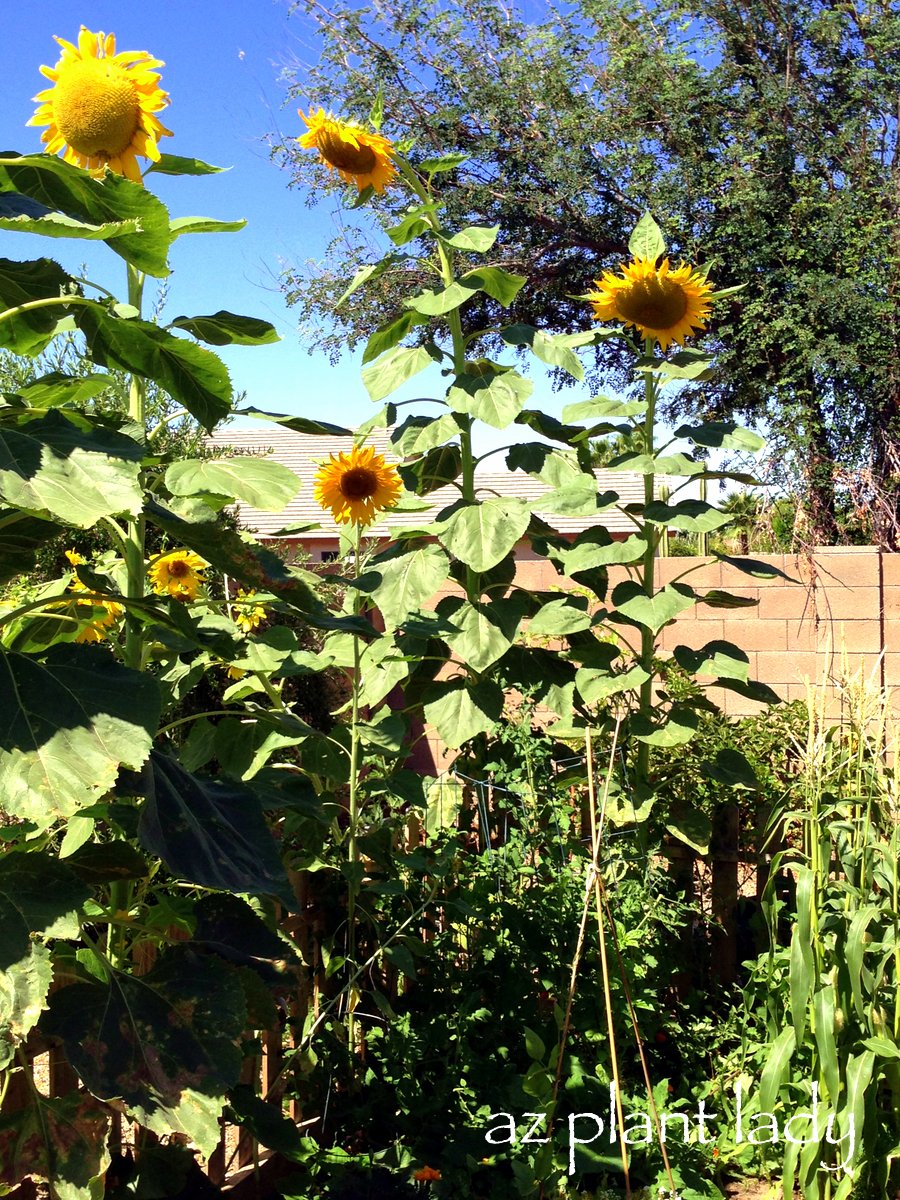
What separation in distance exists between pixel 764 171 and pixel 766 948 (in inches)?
357

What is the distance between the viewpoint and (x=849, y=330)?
10055 mm

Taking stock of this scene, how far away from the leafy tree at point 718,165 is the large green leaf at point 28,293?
865 cm

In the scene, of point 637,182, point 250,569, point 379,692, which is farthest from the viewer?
point 637,182

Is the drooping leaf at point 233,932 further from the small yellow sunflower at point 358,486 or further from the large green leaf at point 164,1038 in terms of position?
the small yellow sunflower at point 358,486

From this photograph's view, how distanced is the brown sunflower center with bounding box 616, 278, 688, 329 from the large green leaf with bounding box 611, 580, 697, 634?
0.76 meters

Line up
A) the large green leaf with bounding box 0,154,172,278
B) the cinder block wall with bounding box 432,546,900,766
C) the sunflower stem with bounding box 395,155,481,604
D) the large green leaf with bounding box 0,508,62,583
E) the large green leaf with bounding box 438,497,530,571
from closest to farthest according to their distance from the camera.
Answer: 1. the large green leaf with bounding box 0,154,172,278
2. the large green leaf with bounding box 0,508,62,583
3. the large green leaf with bounding box 438,497,530,571
4. the sunflower stem with bounding box 395,155,481,604
5. the cinder block wall with bounding box 432,546,900,766

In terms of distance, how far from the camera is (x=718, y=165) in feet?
34.8

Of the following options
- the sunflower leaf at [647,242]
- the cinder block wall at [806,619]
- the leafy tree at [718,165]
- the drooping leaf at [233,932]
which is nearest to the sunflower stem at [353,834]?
the drooping leaf at [233,932]

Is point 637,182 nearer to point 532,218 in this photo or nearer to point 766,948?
point 532,218

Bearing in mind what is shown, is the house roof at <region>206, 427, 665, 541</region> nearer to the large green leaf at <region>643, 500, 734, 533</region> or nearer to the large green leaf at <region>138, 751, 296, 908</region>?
the large green leaf at <region>643, 500, 734, 533</region>

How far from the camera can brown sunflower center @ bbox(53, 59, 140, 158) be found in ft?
5.75

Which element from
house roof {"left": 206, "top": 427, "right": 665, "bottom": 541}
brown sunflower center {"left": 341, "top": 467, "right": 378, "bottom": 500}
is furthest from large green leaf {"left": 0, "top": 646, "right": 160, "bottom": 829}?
house roof {"left": 206, "top": 427, "right": 665, "bottom": 541}

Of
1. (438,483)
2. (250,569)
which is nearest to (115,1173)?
(250,569)

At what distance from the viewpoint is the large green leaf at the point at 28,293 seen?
1.55 metres
